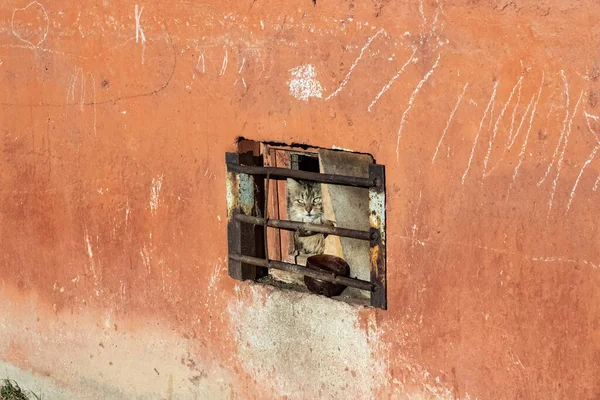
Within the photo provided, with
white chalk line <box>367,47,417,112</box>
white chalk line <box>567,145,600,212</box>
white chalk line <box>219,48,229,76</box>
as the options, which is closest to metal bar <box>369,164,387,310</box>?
white chalk line <box>367,47,417,112</box>

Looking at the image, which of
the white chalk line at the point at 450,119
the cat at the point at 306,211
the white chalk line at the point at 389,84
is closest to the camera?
the white chalk line at the point at 450,119

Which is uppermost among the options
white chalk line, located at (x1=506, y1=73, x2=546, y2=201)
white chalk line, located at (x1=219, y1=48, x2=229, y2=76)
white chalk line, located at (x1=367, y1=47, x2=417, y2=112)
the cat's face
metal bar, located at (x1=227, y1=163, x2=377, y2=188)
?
white chalk line, located at (x1=219, y1=48, x2=229, y2=76)

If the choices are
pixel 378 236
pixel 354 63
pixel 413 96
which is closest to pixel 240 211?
pixel 378 236

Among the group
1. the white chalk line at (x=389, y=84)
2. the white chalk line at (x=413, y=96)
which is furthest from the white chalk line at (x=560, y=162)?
the white chalk line at (x=389, y=84)

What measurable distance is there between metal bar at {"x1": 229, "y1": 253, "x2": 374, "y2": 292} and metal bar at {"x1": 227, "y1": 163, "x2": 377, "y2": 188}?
48cm

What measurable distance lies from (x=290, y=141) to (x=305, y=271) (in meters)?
0.69

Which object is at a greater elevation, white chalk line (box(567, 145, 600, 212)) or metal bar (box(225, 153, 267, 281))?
white chalk line (box(567, 145, 600, 212))

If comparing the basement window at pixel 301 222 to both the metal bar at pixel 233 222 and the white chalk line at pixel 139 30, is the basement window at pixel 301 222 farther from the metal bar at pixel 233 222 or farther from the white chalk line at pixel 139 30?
the white chalk line at pixel 139 30

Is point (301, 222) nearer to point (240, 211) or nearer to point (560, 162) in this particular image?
point (240, 211)

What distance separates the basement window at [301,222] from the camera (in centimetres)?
422

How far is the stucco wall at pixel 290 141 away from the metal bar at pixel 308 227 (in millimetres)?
194

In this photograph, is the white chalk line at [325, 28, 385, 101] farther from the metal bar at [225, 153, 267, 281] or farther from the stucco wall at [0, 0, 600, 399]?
the metal bar at [225, 153, 267, 281]

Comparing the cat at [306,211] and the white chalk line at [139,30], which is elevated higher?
the white chalk line at [139,30]

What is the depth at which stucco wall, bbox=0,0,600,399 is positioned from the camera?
3.53m
